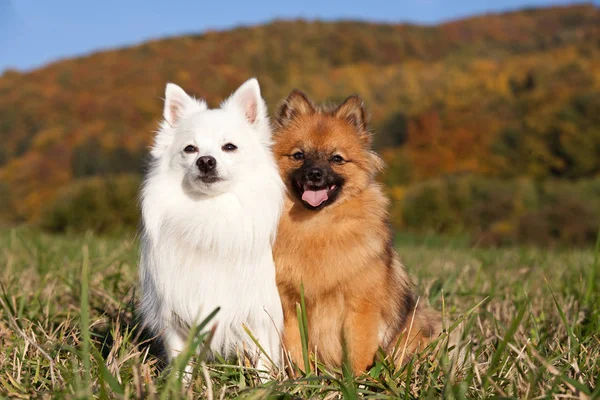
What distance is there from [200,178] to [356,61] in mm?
41576

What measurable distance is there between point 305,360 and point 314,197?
950mm

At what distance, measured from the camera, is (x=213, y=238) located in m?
3.00

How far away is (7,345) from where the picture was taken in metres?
3.20

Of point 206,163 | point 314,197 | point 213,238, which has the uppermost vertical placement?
point 206,163

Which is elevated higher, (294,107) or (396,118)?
(294,107)

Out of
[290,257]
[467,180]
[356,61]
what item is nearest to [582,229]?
[467,180]

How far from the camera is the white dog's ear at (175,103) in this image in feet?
11.0

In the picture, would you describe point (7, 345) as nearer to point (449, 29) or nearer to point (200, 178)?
point (200, 178)

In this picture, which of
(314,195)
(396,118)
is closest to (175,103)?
(314,195)

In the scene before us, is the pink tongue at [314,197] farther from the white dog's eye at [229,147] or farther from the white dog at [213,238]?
the white dog's eye at [229,147]

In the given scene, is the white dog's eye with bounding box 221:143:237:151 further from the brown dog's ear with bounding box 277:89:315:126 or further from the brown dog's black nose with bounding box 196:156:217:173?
the brown dog's ear with bounding box 277:89:315:126

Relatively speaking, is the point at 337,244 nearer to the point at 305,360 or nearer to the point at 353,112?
the point at 305,360

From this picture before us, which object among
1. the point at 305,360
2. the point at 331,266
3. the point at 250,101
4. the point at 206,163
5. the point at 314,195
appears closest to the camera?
the point at 305,360

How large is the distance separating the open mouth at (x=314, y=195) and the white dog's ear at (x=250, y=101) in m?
0.53
